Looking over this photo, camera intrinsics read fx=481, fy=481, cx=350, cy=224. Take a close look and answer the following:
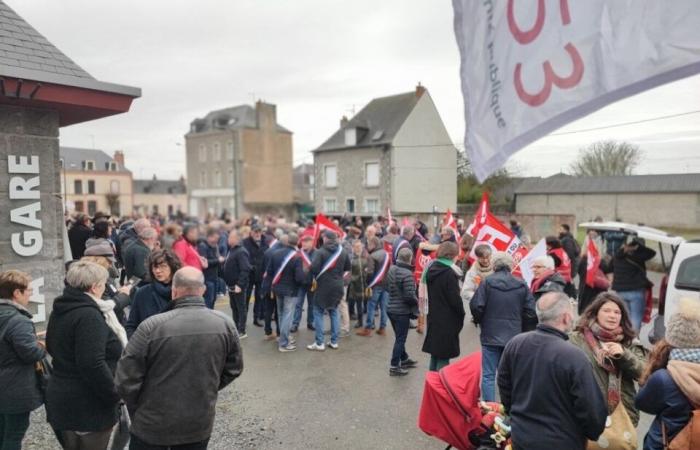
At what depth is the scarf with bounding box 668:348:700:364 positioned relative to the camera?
2680 millimetres

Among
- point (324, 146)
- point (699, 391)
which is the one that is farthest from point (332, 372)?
point (324, 146)

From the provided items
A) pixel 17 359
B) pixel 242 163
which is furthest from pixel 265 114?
pixel 17 359

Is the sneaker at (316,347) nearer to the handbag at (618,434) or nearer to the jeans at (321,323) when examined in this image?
the jeans at (321,323)

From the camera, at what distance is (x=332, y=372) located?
21.5 feet

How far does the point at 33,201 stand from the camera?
572 centimetres

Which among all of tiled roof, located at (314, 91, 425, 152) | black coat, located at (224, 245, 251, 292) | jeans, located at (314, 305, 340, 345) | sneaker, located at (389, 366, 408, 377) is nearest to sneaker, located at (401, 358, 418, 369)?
sneaker, located at (389, 366, 408, 377)

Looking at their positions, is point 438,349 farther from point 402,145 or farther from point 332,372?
point 402,145

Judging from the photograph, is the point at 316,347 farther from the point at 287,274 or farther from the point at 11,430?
the point at 11,430

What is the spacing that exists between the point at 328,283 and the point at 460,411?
4.07 m

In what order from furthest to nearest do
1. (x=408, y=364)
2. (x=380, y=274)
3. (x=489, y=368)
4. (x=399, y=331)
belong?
(x=380, y=274)
(x=408, y=364)
(x=399, y=331)
(x=489, y=368)

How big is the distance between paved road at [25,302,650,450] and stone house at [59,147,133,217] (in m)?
56.6

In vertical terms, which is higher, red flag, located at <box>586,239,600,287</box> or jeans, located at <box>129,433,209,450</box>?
red flag, located at <box>586,239,600,287</box>

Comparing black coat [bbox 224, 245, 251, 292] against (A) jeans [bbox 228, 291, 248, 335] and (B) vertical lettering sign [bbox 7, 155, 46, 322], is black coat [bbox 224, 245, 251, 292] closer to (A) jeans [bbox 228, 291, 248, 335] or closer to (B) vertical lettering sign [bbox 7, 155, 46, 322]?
(A) jeans [bbox 228, 291, 248, 335]

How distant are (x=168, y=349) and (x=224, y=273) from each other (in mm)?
5344
